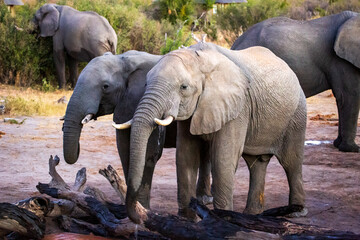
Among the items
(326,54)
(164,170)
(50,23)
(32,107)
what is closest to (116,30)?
(50,23)

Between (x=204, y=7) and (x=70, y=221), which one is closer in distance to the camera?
Answer: (x=70, y=221)

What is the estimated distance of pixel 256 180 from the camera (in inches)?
221

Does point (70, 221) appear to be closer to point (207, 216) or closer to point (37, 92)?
point (207, 216)

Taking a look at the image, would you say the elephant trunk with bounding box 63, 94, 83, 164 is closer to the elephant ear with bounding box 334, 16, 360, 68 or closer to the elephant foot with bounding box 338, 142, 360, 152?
the elephant ear with bounding box 334, 16, 360, 68

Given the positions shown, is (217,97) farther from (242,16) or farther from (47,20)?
(242,16)

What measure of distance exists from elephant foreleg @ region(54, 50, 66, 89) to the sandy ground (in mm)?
4050

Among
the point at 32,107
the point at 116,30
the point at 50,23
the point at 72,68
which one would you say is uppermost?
the point at 50,23

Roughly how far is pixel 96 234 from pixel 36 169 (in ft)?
9.41

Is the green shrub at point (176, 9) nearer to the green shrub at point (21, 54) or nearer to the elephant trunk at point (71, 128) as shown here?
the green shrub at point (21, 54)

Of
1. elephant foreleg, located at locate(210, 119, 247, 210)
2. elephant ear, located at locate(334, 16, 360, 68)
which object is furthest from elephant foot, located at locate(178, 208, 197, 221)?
elephant ear, located at locate(334, 16, 360, 68)

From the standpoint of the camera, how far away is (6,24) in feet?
52.1

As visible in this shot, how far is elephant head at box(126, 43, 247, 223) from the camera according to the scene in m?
4.18

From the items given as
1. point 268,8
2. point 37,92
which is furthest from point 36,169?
point 268,8

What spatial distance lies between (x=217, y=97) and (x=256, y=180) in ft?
3.91
